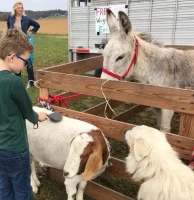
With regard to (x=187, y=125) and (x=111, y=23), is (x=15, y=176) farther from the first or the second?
(x=111, y=23)

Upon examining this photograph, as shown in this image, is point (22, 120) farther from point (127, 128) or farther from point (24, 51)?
point (127, 128)

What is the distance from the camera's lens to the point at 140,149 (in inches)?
96.0

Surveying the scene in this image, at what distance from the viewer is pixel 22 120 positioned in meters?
2.58

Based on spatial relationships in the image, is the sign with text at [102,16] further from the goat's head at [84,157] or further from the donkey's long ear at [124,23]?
the goat's head at [84,157]

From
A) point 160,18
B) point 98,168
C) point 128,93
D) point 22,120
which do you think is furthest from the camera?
point 160,18

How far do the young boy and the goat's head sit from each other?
1.46ft

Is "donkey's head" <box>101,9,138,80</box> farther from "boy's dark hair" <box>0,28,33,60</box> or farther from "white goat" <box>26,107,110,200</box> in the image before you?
"boy's dark hair" <box>0,28,33,60</box>

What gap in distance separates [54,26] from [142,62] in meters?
46.7

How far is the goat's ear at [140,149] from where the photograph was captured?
2430mm

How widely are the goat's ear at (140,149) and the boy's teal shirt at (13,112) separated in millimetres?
1014

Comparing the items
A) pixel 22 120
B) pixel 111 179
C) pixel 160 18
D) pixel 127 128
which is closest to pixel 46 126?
pixel 22 120

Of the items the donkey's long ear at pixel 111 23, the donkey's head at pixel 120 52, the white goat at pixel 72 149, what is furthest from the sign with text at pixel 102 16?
the white goat at pixel 72 149

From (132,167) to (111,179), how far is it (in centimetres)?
157

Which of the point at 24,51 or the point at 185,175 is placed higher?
the point at 24,51
